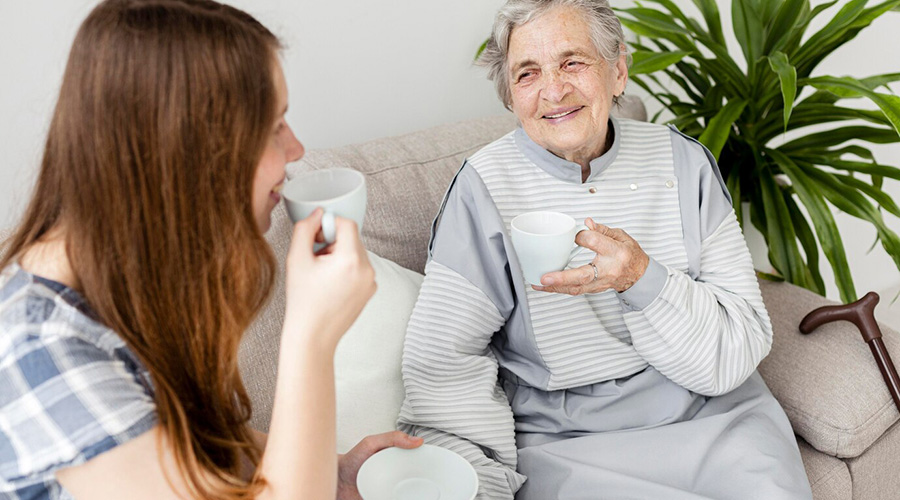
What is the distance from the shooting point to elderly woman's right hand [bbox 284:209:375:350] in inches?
32.9

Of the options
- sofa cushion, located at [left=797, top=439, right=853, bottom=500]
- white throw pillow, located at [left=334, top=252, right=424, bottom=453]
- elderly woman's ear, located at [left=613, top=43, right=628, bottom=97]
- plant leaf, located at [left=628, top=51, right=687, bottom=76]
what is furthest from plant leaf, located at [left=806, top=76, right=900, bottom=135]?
white throw pillow, located at [left=334, top=252, right=424, bottom=453]

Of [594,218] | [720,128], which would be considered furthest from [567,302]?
[720,128]

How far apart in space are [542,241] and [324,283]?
44cm

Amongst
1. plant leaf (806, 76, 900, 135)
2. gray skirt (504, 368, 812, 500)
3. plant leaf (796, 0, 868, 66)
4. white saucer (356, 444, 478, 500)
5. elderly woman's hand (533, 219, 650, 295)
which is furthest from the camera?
plant leaf (796, 0, 868, 66)

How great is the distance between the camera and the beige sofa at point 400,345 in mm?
1450

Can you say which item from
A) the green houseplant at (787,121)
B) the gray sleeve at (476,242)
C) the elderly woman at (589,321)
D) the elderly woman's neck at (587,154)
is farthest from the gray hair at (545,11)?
the green houseplant at (787,121)

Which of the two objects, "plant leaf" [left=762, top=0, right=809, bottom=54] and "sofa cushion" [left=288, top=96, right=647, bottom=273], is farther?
"plant leaf" [left=762, top=0, right=809, bottom=54]

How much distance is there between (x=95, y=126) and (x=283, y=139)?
21 centimetres

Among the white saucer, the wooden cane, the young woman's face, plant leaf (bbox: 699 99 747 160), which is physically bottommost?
the wooden cane

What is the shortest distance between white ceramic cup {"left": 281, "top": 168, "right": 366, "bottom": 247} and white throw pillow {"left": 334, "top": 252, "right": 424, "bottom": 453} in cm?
48

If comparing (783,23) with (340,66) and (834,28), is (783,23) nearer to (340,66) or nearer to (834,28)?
(834,28)

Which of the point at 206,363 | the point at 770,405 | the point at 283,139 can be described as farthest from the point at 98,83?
the point at 770,405

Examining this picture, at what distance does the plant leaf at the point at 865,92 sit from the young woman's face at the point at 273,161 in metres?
1.37

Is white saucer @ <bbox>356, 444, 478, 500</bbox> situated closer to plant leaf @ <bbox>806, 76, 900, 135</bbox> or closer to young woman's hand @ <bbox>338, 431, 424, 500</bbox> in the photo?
young woman's hand @ <bbox>338, 431, 424, 500</bbox>
